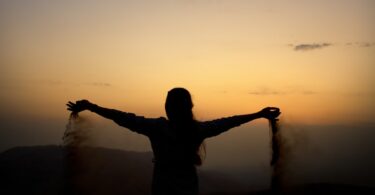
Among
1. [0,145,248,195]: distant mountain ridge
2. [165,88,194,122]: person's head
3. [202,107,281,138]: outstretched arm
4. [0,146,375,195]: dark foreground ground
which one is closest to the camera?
[165,88,194,122]: person's head

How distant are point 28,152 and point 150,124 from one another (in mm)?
53440

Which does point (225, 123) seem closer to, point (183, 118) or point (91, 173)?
point (183, 118)

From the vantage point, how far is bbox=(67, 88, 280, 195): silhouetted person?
4.61m

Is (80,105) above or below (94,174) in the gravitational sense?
above

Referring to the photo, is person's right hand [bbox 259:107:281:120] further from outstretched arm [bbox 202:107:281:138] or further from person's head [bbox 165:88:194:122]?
person's head [bbox 165:88:194:122]

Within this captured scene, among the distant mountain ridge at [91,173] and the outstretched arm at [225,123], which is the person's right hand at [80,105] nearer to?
the outstretched arm at [225,123]

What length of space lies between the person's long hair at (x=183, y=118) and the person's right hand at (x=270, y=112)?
4.27 ft

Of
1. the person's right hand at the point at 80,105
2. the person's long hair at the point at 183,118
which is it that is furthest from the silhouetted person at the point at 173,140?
the person's right hand at the point at 80,105

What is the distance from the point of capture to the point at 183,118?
15.3 ft

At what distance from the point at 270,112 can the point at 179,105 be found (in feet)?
5.40

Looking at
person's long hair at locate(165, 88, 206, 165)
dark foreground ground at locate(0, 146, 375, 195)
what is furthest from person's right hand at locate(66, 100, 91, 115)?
dark foreground ground at locate(0, 146, 375, 195)

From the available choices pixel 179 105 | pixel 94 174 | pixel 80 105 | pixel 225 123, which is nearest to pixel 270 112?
pixel 225 123

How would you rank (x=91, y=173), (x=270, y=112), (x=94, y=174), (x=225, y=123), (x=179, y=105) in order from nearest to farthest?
(x=179, y=105)
(x=225, y=123)
(x=270, y=112)
(x=91, y=173)
(x=94, y=174)

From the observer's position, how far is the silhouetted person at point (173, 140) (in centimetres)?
461
